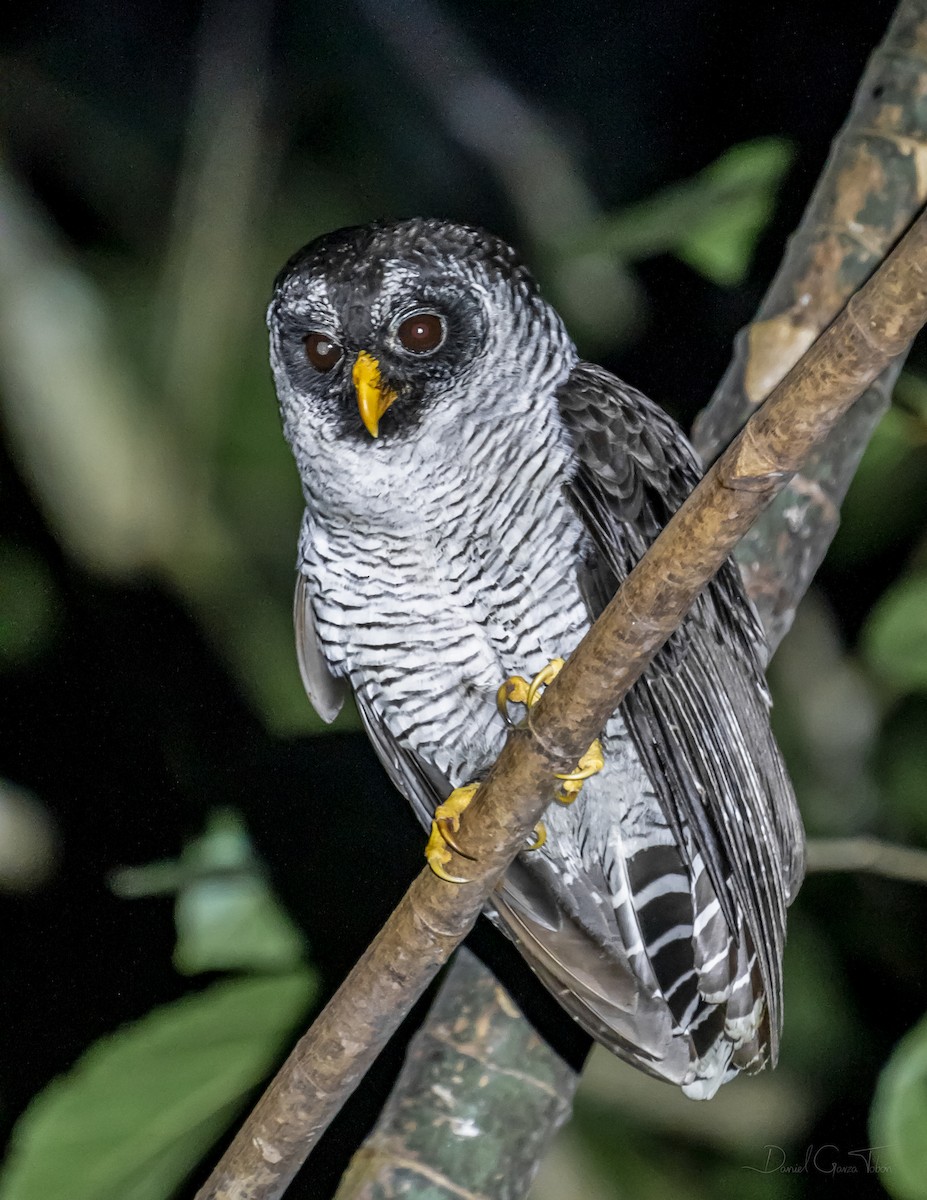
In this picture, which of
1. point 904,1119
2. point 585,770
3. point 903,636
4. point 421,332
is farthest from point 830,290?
point 904,1119

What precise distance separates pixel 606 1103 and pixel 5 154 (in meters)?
1.24

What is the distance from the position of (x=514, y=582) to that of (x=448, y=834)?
0.26 meters

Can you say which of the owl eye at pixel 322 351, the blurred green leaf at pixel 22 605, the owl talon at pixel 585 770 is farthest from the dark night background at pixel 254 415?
the owl talon at pixel 585 770

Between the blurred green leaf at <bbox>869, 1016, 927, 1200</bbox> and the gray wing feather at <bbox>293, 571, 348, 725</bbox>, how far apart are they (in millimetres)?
767

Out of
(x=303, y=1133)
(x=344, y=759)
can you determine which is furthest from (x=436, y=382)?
(x=303, y=1133)

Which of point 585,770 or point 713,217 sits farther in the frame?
point 713,217

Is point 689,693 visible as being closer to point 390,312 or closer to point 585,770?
point 585,770

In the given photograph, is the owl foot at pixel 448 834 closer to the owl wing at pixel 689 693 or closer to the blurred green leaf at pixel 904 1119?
the owl wing at pixel 689 693

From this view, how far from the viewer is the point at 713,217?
1.19 meters

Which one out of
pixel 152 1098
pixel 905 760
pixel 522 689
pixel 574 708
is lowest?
pixel 152 1098

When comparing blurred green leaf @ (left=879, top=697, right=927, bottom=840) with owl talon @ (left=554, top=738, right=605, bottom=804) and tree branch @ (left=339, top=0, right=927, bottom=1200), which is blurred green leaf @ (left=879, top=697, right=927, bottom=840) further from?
owl talon @ (left=554, top=738, right=605, bottom=804)

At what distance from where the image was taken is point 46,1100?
3.53 ft

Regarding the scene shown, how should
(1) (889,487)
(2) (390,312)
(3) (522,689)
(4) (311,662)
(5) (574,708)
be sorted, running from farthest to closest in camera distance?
(1) (889,487) → (4) (311,662) → (3) (522,689) → (2) (390,312) → (5) (574,708)

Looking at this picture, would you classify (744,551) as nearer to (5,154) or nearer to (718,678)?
→ (718,678)
